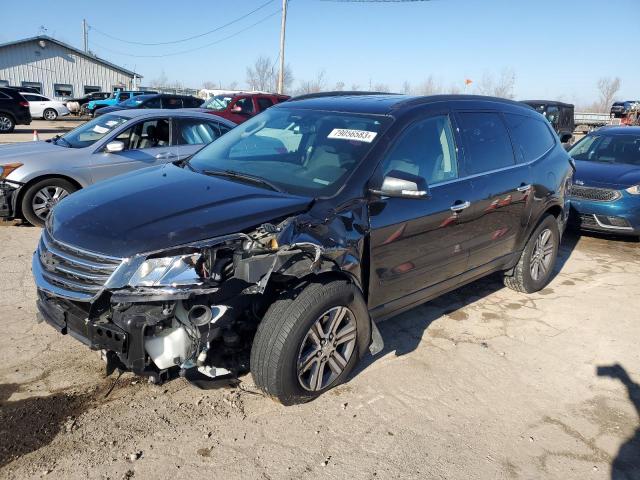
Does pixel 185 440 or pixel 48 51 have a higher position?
pixel 48 51

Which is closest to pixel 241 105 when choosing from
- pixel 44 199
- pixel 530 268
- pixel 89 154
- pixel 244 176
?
pixel 89 154

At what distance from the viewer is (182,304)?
2.63 meters

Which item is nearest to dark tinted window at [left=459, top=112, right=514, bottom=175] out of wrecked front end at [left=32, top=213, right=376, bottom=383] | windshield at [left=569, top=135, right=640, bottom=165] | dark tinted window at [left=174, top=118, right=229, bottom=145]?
wrecked front end at [left=32, top=213, right=376, bottom=383]

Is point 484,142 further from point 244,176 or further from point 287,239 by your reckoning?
point 287,239

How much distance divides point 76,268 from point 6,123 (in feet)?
70.5

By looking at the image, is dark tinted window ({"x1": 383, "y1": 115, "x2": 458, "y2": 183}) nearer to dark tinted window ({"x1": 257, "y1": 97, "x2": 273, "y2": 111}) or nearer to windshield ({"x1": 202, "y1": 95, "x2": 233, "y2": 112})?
dark tinted window ({"x1": 257, "y1": 97, "x2": 273, "y2": 111})

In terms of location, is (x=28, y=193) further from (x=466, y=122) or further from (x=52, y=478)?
(x=466, y=122)

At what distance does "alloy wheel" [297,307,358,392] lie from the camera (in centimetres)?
300

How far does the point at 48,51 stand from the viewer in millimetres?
38656

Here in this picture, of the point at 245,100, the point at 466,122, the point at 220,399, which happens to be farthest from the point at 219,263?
the point at 245,100

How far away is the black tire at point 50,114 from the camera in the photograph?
2830 cm

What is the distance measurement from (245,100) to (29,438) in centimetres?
1377

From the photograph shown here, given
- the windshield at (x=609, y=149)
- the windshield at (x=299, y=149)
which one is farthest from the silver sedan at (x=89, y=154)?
the windshield at (x=609, y=149)

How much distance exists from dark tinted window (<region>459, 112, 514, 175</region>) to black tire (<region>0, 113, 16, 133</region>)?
70.2ft
